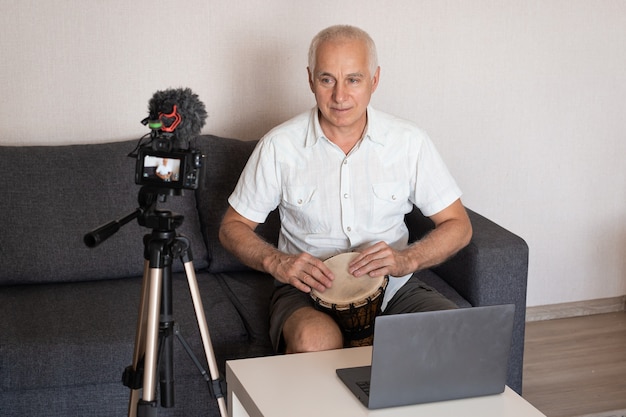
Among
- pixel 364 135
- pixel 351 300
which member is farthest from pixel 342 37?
pixel 351 300

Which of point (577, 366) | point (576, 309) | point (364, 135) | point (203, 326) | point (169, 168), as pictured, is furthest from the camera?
point (576, 309)

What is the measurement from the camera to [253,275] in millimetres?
3092

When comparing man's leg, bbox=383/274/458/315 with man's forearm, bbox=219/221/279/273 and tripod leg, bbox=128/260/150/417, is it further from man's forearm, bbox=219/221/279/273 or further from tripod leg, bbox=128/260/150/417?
tripod leg, bbox=128/260/150/417

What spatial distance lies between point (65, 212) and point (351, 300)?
1.11 metres

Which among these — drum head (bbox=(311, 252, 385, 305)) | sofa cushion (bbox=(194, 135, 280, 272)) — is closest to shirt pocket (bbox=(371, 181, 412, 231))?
drum head (bbox=(311, 252, 385, 305))

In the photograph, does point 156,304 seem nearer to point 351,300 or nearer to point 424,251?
point 351,300

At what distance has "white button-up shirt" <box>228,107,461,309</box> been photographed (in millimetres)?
2707

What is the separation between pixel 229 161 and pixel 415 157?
71 centimetres

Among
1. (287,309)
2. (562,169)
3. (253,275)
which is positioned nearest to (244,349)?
(287,309)

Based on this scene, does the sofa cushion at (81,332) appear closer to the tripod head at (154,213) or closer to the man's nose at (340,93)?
the tripod head at (154,213)

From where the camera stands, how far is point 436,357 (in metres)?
1.94

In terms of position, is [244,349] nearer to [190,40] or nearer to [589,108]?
[190,40]

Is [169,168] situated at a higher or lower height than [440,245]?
higher

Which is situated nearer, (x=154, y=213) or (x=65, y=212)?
(x=154, y=213)
